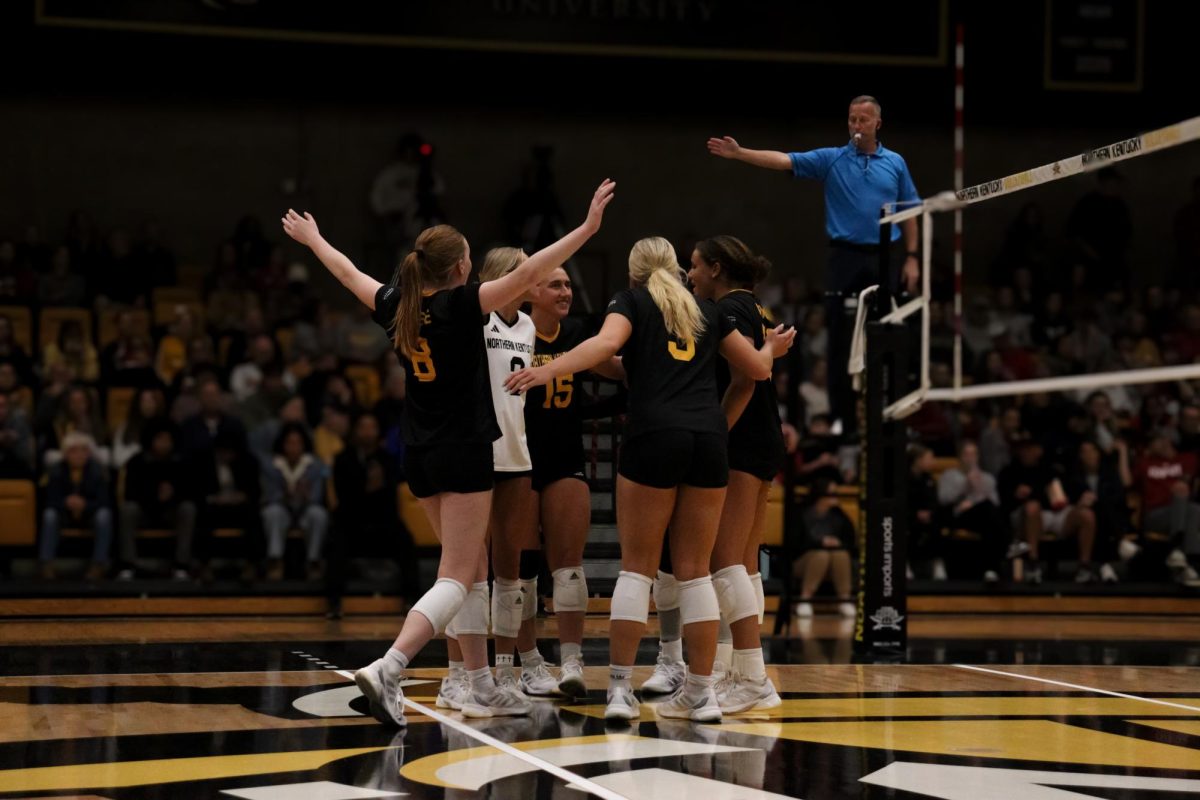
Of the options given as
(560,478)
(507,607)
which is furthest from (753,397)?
(507,607)

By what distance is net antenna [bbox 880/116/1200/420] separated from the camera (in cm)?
646

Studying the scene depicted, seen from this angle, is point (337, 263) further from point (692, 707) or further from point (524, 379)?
point (692, 707)

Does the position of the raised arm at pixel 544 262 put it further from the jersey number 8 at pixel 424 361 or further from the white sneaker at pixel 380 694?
the white sneaker at pixel 380 694

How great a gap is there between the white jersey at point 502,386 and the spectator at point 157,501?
21.0ft

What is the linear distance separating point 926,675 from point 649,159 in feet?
37.1

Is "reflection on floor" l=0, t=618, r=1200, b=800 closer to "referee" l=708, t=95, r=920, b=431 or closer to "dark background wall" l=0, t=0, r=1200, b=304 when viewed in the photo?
"referee" l=708, t=95, r=920, b=431

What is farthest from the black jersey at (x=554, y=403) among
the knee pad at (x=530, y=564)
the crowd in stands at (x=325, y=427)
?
the crowd in stands at (x=325, y=427)

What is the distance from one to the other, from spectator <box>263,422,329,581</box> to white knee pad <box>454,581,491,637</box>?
634cm

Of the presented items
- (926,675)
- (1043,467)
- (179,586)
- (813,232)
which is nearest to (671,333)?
(926,675)

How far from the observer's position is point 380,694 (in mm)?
5988

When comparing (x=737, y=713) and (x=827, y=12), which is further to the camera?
(x=827, y=12)

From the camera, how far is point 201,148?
1781 centimetres

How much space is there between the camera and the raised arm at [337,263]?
6.41m

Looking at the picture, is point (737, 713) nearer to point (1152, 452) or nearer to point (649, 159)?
point (1152, 452)
